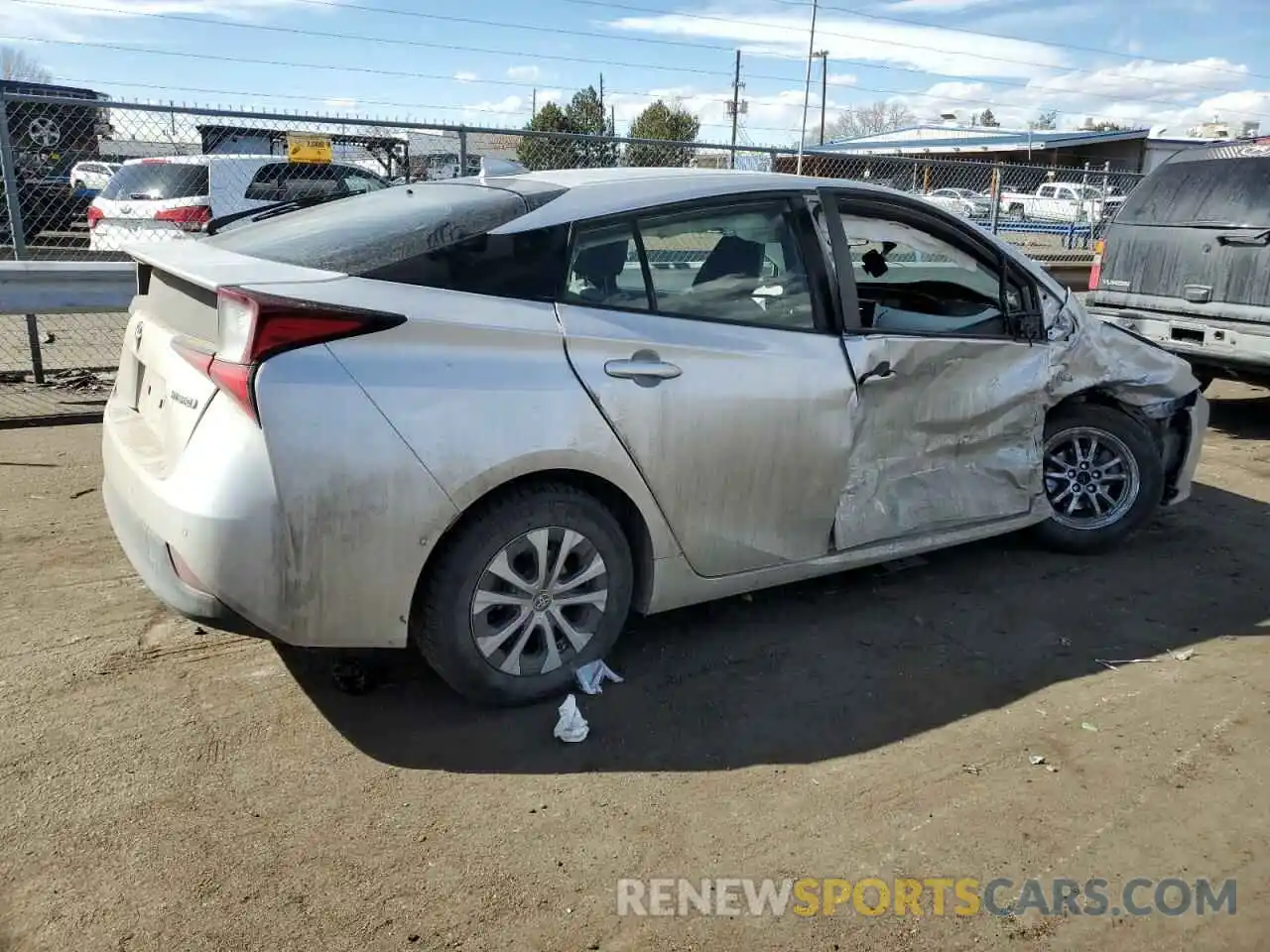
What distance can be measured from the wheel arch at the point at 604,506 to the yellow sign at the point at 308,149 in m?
5.84

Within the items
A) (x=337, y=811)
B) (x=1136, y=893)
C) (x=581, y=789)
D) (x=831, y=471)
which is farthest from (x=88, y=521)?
(x=1136, y=893)

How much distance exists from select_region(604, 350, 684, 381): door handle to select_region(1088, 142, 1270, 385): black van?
196 inches

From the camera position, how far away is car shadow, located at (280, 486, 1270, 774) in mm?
3230

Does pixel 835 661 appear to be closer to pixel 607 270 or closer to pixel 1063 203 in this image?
pixel 607 270

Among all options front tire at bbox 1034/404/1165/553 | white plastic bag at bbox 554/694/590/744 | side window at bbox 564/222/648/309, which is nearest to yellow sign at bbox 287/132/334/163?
side window at bbox 564/222/648/309

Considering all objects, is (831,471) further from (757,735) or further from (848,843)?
(848,843)

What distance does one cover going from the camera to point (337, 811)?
2834mm

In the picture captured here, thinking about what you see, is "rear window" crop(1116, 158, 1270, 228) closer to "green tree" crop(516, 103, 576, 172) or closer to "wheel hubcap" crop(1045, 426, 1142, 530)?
"wheel hubcap" crop(1045, 426, 1142, 530)

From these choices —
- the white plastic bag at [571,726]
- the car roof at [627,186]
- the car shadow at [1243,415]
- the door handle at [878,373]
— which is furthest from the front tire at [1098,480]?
the car shadow at [1243,415]

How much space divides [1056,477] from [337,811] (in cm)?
369

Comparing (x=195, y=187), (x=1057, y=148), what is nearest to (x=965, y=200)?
(x=195, y=187)

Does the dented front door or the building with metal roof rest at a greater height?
the building with metal roof

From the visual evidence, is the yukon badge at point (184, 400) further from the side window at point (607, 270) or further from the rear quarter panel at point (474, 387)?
the side window at point (607, 270)

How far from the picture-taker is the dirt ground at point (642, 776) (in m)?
2.48
